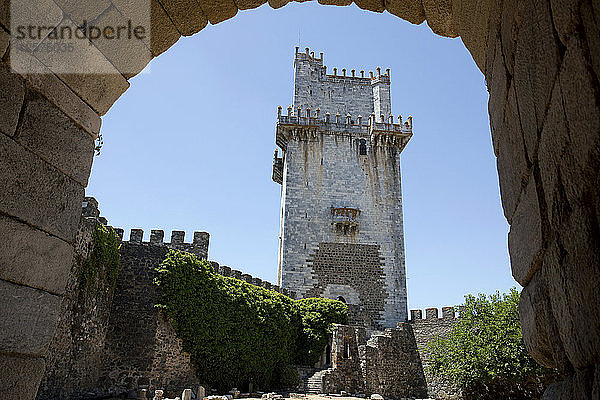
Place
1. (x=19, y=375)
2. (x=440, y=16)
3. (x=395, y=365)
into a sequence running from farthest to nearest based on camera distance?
(x=395, y=365) → (x=440, y=16) → (x=19, y=375)

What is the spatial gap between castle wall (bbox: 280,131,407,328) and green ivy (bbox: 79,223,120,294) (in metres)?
12.2

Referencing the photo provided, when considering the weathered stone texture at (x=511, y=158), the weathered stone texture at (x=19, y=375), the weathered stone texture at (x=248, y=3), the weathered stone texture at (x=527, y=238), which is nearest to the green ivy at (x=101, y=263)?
the weathered stone texture at (x=19, y=375)

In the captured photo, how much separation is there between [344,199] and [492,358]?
514 inches

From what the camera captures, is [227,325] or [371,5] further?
[227,325]

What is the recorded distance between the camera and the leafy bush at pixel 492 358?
50.4 ft

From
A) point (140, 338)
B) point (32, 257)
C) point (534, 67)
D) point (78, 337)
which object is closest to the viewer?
point (534, 67)

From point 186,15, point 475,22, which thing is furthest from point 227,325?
point 475,22

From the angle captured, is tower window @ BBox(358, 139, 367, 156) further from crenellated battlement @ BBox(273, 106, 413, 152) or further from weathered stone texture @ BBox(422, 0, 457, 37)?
weathered stone texture @ BBox(422, 0, 457, 37)

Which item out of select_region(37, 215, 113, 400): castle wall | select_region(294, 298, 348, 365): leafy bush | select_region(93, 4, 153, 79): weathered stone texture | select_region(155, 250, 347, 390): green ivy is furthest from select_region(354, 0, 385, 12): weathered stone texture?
select_region(294, 298, 348, 365): leafy bush

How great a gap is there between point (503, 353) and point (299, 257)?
12.0 meters

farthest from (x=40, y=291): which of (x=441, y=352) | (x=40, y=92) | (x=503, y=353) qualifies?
(x=441, y=352)

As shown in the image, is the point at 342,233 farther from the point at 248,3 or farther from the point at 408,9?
the point at 408,9

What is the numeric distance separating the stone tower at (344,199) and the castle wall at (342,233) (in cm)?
5

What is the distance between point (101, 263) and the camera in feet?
43.1
